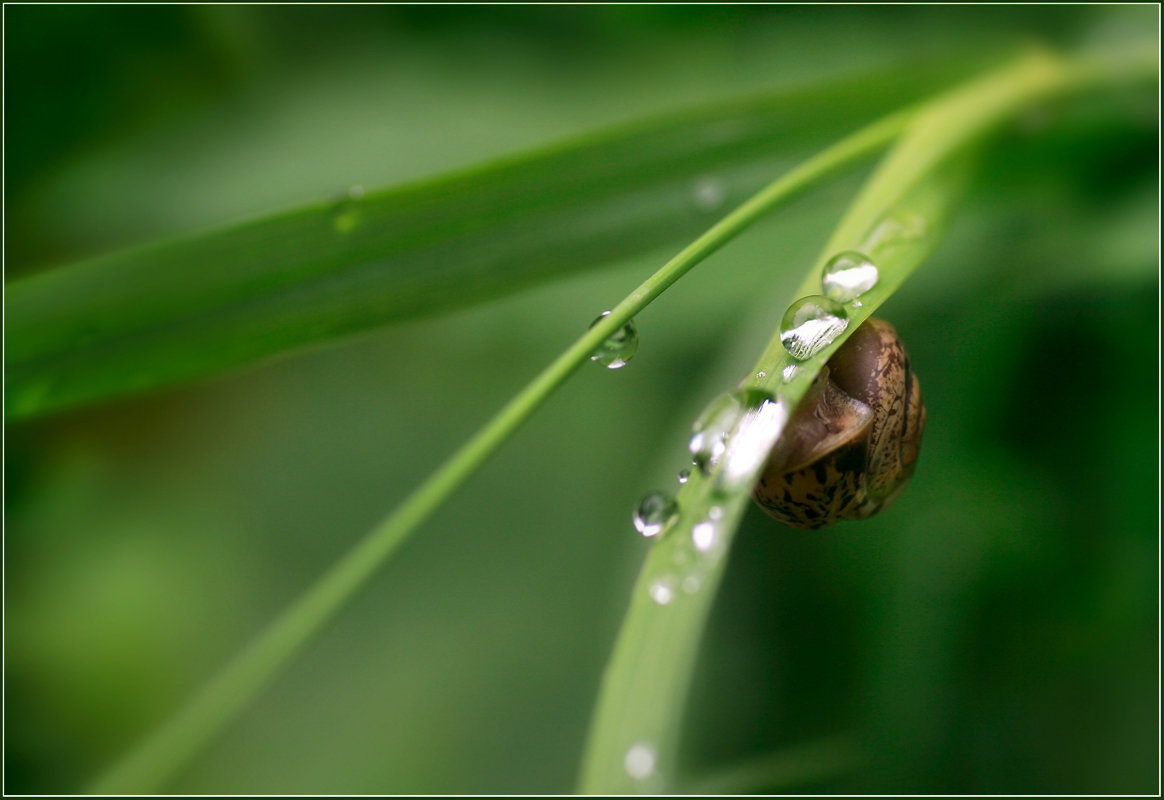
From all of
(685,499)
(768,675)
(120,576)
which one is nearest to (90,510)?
(120,576)

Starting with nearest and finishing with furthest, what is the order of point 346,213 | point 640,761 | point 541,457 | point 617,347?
point 640,761, point 617,347, point 346,213, point 541,457

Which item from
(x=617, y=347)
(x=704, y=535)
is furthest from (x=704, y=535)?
(x=617, y=347)

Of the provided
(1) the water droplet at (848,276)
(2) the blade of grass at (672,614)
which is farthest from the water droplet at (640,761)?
(1) the water droplet at (848,276)

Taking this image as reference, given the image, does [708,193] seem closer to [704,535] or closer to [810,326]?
[810,326]

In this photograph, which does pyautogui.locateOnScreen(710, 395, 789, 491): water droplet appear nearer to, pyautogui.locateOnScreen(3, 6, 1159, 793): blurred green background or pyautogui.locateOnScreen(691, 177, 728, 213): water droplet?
pyautogui.locateOnScreen(691, 177, 728, 213): water droplet

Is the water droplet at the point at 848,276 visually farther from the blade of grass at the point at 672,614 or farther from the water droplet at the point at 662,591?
the water droplet at the point at 662,591

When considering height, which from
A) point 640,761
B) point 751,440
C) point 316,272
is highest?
point 316,272

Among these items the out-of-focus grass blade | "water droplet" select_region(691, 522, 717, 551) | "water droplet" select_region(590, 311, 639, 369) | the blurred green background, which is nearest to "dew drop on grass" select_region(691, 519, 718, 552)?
"water droplet" select_region(691, 522, 717, 551)
